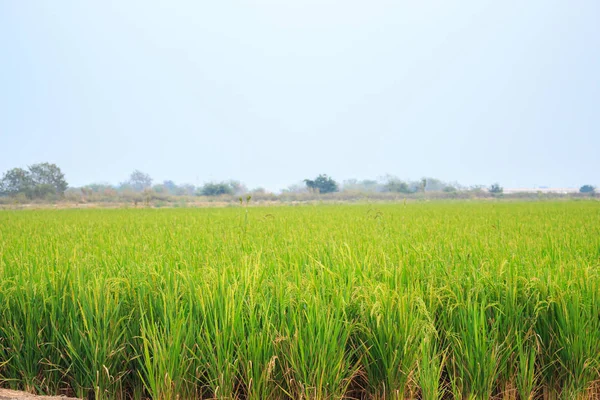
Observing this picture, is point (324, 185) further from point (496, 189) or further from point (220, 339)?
point (220, 339)

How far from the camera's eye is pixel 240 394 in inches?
129

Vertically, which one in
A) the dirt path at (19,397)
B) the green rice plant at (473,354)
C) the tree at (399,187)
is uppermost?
the tree at (399,187)

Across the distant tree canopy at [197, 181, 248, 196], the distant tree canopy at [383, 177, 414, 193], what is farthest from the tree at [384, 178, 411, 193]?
the distant tree canopy at [197, 181, 248, 196]

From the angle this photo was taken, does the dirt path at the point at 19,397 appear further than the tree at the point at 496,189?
No

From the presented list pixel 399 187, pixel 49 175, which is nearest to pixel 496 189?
pixel 399 187

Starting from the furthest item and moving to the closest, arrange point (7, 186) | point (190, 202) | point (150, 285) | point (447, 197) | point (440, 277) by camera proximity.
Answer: point (447, 197)
point (7, 186)
point (190, 202)
point (440, 277)
point (150, 285)

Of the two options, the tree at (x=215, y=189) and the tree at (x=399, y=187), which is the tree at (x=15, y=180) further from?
the tree at (x=399, y=187)

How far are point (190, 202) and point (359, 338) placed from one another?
4223 centimetres

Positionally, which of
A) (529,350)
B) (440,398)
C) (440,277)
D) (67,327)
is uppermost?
(440,277)

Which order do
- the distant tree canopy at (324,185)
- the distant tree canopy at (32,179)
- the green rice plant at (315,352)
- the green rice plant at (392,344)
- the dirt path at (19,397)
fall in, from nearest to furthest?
the green rice plant at (315,352)
the green rice plant at (392,344)
the dirt path at (19,397)
the distant tree canopy at (32,179)
the distant tree canopy at (324,185)

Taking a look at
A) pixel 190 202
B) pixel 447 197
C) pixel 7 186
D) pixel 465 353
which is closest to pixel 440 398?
pixel 465 353

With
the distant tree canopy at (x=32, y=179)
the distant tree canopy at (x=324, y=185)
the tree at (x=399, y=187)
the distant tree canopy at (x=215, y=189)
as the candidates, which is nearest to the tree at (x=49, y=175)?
the distant tree canopy at (x=32, y=179)

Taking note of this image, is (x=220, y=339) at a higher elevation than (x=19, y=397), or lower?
higher

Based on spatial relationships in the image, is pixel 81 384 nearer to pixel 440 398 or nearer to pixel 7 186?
pixel 440 398
